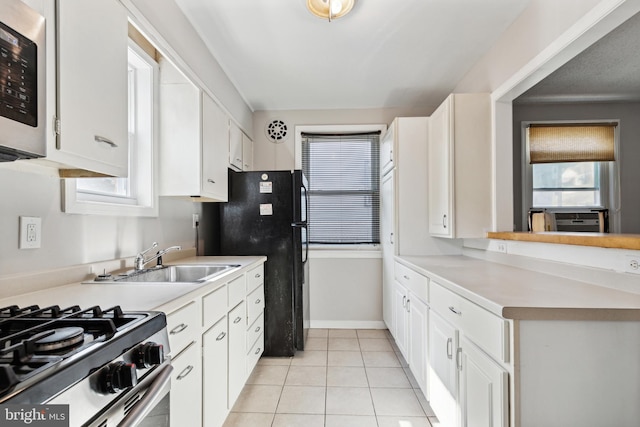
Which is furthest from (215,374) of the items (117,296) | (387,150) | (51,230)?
(387,150)

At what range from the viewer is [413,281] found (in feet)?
7.72

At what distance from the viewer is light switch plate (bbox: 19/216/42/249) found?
46.9 inches

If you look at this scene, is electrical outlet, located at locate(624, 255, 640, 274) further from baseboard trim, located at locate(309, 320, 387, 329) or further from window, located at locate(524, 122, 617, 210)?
baseboard trim, located at locate(309, 320, 387, 329)

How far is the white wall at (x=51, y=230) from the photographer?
1.15 metres

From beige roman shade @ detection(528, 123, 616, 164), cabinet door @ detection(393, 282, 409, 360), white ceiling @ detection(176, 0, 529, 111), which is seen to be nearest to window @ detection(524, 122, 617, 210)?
beige roman shade @ detection(528, 123, 616, 164)

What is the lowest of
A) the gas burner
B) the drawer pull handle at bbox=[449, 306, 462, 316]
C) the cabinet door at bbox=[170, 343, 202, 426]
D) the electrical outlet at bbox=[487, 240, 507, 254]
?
the cabinet door at bbox=[170, 343, 202, 426]

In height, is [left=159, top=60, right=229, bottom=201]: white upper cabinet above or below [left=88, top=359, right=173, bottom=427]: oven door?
above

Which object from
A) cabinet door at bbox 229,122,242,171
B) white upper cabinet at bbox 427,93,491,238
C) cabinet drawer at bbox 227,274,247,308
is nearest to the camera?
cabinet drawer at bbox 227,274,247,308

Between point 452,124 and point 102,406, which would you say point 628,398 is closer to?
point 102,406

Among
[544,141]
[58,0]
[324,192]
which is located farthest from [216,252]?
[544,141]

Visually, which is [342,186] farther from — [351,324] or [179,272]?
[179,272]

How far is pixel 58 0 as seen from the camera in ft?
3.31

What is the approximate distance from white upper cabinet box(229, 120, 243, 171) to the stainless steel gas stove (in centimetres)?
219

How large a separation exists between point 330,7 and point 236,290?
5.86ft
